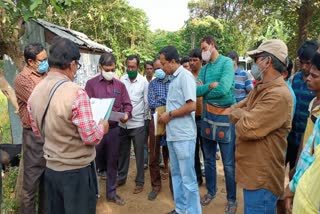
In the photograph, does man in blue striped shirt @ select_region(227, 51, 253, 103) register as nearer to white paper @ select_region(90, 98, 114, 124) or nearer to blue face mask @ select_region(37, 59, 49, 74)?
white paper @ select_region(90, 98, 114, 124)

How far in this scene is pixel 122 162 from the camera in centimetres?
488

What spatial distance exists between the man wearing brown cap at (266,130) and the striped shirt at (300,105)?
37.9 inches

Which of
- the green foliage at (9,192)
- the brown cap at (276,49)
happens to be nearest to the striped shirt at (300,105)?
the brown cap at (276,49)

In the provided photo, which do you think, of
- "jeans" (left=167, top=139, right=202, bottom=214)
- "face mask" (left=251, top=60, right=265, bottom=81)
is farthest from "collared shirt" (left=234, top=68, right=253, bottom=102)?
"face mask" (left=251, top=60, right=265, bottom=81)

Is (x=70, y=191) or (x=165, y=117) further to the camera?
(x=165, y=117)

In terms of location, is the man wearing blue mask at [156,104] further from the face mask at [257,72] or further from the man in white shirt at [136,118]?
the face mask at [257,72]

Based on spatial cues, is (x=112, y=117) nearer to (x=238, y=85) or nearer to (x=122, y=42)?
(x=238, y=85)

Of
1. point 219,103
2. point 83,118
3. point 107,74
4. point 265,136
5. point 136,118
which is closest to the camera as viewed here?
point 83,118

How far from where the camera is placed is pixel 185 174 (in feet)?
11.2

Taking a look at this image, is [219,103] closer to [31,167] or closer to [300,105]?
[300,105]

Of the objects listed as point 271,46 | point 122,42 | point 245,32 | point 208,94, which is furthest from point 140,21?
point 271,46

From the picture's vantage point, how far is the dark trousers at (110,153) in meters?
4.21

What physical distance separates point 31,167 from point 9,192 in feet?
2.93

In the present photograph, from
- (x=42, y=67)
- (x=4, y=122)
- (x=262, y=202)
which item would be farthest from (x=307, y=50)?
(x=4, y=122)
